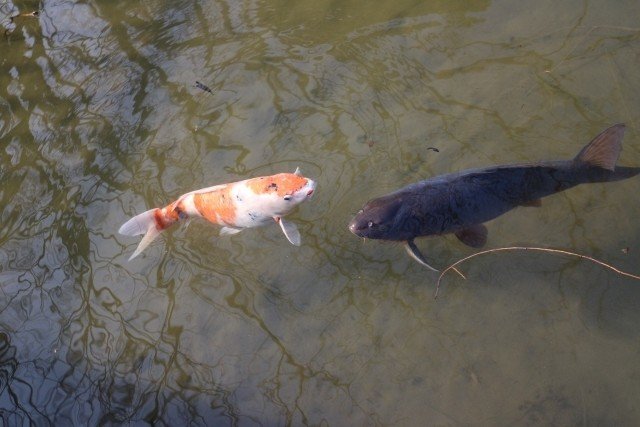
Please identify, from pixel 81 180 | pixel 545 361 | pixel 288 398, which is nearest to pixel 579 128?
pixel 545 361

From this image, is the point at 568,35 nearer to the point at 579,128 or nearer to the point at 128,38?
the point at 579,128

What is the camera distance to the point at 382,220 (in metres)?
3.41

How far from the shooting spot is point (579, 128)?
400 cm

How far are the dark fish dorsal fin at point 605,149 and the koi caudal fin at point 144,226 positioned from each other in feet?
9.59

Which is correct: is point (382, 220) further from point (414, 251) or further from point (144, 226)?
point (144, 226)

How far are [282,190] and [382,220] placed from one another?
688mm

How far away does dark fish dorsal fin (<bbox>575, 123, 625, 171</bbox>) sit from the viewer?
128 inches

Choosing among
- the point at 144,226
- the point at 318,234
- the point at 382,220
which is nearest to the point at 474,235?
the point at 382,220

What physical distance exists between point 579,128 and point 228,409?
3.32 meters

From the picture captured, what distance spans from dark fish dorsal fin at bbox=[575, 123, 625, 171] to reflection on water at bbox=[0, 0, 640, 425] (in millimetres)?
476

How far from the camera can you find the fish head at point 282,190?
3.32 metres

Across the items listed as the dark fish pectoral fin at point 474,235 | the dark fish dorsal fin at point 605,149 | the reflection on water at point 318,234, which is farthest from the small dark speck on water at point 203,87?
the dark fish dorsal fin at point 605,149

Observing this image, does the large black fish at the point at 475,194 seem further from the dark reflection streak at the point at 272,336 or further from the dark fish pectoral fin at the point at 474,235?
the dark reflection streak at the point at 272,336

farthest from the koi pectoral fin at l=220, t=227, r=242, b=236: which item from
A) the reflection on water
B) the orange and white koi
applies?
the reflection on water
